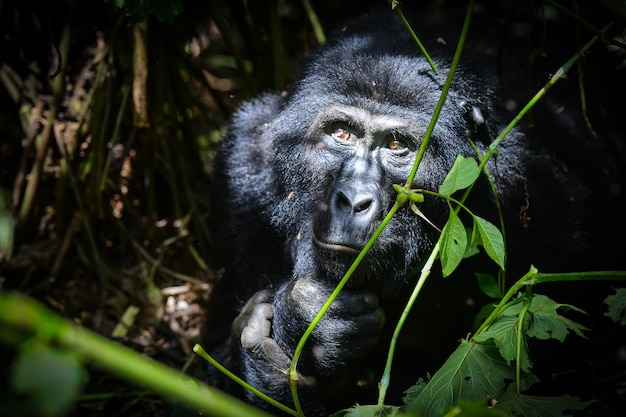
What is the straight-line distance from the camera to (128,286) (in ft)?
13.5

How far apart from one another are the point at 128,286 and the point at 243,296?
1.06 meters

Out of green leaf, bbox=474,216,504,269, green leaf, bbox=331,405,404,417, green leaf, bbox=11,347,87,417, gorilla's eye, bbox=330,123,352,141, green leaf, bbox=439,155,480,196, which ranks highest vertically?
gorilla's eye, bbox=330,123,352,141

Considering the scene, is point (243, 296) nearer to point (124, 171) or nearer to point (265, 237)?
point (265, 237)

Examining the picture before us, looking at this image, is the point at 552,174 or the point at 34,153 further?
the point at 34,153

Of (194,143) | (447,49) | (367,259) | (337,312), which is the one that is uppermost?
(447,49)

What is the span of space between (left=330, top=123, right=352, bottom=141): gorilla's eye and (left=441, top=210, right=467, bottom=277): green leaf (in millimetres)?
883

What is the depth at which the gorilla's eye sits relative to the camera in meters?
2.85

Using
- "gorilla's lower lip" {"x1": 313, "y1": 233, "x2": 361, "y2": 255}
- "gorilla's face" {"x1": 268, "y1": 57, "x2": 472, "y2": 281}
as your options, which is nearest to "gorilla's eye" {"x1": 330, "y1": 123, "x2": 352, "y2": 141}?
"gorilla's face" {"x1": 268, "y1": 57, "x2": 472, "y2": 281}

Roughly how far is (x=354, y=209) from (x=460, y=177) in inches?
19.6

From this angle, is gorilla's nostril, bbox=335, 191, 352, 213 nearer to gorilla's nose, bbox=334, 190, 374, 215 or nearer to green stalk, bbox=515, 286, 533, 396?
gorilla's nose, bbox=334, 190, 374, 215

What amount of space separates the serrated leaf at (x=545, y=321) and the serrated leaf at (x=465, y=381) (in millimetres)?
147

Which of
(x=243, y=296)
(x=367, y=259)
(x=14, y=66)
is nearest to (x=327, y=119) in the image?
(x=367, y=259)

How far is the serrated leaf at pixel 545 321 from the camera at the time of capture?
198 cm

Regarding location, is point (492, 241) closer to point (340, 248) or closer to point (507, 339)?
point (507, 339)
